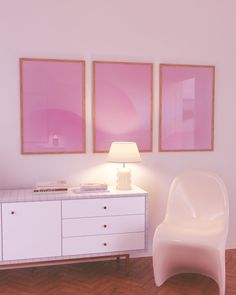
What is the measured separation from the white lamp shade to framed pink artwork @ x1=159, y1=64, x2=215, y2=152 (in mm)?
511

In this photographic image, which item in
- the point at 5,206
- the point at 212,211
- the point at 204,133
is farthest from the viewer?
the point at 204,133

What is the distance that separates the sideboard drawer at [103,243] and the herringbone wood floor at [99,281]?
262 millimetres

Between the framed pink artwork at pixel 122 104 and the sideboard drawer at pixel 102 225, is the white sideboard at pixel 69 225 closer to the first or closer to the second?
the sideboard drawer at pixel 102 225

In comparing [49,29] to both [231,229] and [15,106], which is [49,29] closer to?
[15,106]

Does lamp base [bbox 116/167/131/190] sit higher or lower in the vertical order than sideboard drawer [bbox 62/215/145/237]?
higher

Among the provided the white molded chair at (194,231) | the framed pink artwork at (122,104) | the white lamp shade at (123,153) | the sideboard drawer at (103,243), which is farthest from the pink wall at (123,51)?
the sideboard drawer at (103,243)

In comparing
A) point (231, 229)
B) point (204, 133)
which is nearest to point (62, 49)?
point (204, 133)

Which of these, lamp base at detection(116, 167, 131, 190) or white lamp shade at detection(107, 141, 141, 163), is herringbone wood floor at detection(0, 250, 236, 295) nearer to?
lamp base at detection(116, 167, 131, 190)

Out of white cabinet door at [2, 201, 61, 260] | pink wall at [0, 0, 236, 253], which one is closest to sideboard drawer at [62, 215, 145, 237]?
white cabinet door at [2, 201, 61, 260]

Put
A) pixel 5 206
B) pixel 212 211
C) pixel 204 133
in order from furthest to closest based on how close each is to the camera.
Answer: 1. pixel 204 133
2. pixel 212 211
3. pixel 5 206

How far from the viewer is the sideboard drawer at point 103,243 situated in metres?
3.21

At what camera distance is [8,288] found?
3135 mm

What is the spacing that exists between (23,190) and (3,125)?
0.61m

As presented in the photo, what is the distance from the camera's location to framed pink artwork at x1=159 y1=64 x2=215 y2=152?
381 cm
